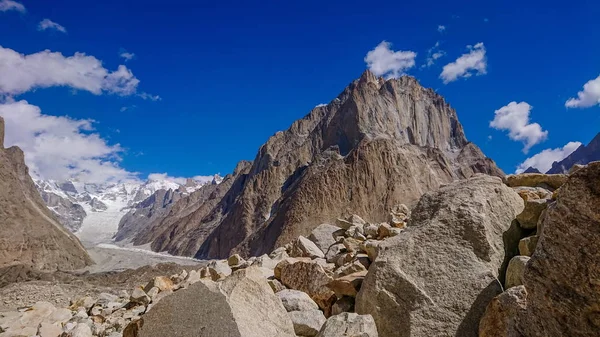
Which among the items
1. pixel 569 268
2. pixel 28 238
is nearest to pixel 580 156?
pixel 28 238

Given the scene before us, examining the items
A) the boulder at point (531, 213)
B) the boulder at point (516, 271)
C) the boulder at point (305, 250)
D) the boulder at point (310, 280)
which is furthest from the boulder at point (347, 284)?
the boulder at point (305, 250)

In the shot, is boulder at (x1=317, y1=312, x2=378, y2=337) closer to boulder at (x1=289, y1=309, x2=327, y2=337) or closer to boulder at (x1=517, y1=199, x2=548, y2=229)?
boulder at (x1=289, y1=309, x2=327, y2=337)

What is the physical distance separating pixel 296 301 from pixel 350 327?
185 cm

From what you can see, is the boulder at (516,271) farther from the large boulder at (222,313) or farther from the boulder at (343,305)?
the large boulder at (222,313)

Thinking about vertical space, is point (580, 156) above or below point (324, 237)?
above

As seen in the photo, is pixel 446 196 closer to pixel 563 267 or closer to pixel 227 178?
pixel 563 267

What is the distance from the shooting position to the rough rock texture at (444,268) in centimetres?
498

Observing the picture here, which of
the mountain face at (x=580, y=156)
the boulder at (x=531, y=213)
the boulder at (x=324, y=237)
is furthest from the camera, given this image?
the mountain face at (x=580, y=156)

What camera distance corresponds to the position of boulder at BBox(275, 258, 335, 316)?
6.89 meters

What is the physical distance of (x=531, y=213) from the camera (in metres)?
5.79

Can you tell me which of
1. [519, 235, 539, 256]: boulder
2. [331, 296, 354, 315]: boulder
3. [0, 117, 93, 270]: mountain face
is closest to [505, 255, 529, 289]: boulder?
[519, 235, 539, 256]: boulder

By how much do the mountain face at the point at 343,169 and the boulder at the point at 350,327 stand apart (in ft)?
157

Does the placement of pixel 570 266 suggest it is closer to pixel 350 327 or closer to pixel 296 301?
pixel 350 327

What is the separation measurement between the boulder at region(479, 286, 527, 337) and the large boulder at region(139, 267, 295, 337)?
2450 mm
